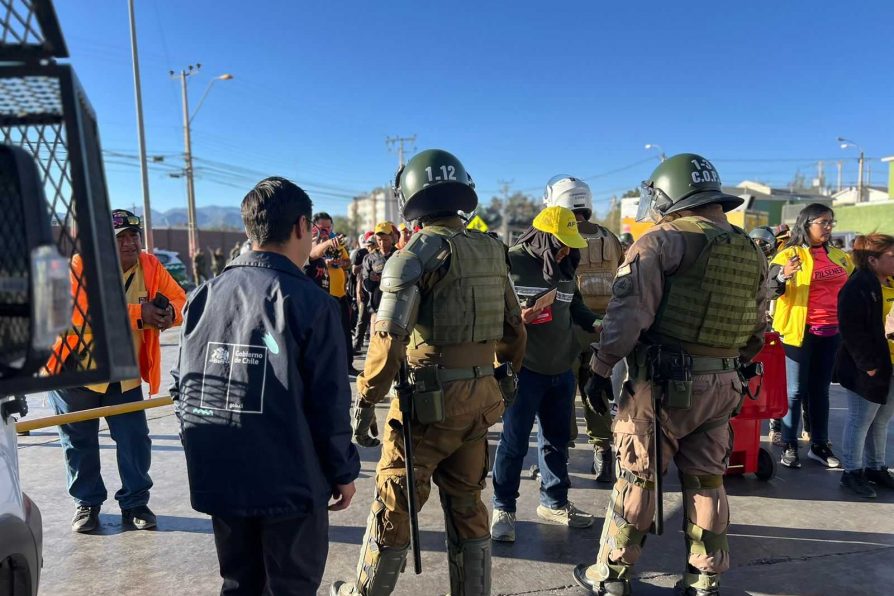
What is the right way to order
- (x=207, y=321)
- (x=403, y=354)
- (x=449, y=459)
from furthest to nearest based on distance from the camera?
1. (x=449, y=459)
2. (x=403, y=354)
3. (x=207, y=321)

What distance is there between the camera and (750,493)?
13.8 ft

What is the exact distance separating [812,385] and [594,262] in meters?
2.13

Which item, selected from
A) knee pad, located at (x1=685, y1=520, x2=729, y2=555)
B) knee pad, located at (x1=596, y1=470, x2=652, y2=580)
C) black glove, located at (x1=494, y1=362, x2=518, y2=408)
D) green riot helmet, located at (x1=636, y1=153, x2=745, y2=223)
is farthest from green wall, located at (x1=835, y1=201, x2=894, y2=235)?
black glove, located at (x1=494, y1=362, x2=518, y2=408)

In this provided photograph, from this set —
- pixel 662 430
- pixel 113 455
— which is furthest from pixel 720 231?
pixel 113 455

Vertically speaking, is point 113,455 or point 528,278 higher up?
point 528,278

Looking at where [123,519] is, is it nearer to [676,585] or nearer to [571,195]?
[676,585]

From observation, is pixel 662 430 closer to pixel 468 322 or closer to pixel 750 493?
pixel 468 322

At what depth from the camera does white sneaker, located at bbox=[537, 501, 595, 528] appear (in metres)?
3.69

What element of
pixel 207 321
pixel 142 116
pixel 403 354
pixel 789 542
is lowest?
pixel 789 542

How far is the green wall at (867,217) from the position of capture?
102ft

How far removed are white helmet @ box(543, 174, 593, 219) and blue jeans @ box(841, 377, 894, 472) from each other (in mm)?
2331

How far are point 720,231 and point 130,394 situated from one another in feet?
11.3

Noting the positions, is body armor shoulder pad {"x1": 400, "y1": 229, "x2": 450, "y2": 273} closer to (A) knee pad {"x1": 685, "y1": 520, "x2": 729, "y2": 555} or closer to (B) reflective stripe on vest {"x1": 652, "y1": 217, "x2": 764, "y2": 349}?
(B) reflective stripe on vest {"x1": 652, "y1": 217, "x2": 764, "y2": 349}

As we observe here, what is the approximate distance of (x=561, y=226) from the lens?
3.62 m
